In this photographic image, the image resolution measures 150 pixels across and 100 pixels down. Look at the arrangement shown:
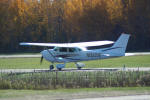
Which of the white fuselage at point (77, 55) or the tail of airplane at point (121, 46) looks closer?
the tail of airplane at point (121, 46)

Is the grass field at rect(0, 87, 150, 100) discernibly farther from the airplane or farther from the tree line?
the tree line

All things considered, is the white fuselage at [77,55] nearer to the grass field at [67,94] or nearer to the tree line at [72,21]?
the grass field at [67,94]

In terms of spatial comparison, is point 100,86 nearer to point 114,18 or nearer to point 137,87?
point 137,87

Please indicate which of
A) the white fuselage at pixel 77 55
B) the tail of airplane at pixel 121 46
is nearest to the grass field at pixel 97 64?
the white fuselage at pixel 77 55

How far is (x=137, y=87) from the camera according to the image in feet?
54.7

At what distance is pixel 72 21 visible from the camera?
63.2 meters

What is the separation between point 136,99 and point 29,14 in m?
54.2

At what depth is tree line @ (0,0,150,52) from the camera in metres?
60.4

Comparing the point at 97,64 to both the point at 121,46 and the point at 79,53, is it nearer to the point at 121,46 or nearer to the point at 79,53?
the point at 79,53

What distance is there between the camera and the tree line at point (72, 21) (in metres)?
60.4

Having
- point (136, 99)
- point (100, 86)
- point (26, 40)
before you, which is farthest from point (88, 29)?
point (136, 99)

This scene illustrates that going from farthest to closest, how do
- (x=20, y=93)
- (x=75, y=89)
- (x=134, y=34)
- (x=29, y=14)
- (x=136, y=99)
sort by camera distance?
(x=29, y=14), (x=134, y=34), (x=75, y=89), (x=20, y=93), (x=136, y=99)

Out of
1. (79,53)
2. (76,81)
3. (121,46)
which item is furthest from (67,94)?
(79,53)

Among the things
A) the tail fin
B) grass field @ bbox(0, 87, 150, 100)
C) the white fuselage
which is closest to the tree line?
the white fuselage
